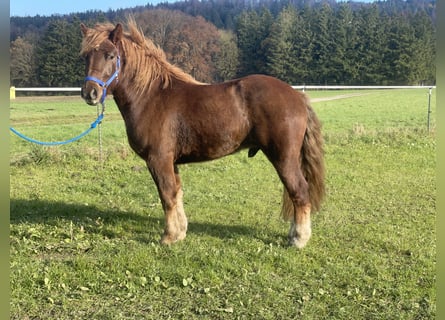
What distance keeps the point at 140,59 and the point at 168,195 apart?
5.22ft

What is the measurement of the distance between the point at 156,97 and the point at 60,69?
29894 millimetres

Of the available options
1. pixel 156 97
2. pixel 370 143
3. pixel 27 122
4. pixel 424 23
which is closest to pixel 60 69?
pixel 27 122

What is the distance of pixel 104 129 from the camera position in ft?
50.4

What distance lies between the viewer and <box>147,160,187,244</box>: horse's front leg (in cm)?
421

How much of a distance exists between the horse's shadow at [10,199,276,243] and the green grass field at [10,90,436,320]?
2cm

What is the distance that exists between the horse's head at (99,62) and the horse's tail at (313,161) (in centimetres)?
222

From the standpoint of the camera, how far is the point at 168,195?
4254 millimetres

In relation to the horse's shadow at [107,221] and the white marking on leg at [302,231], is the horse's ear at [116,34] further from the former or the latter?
the white marking on leg at [302,231]

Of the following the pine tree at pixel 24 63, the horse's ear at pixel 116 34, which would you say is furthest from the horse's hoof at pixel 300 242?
the pine tree at pixel 24 63

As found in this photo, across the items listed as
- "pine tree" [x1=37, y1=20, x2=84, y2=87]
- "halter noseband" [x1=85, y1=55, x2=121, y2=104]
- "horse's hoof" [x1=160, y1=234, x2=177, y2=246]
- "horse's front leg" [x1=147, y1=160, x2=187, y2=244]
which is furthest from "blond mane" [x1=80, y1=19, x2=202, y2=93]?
"pine tree" [x1=37, y1=20, x2=84, y2=87]

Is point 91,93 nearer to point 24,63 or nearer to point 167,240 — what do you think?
point 167,240

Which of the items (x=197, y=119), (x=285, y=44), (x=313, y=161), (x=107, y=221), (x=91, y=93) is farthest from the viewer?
(x=285, y=44)

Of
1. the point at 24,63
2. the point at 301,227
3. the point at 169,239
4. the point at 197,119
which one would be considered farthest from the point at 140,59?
the point at 24,63

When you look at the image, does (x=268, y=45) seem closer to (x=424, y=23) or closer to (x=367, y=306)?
(x=424, y=23)
